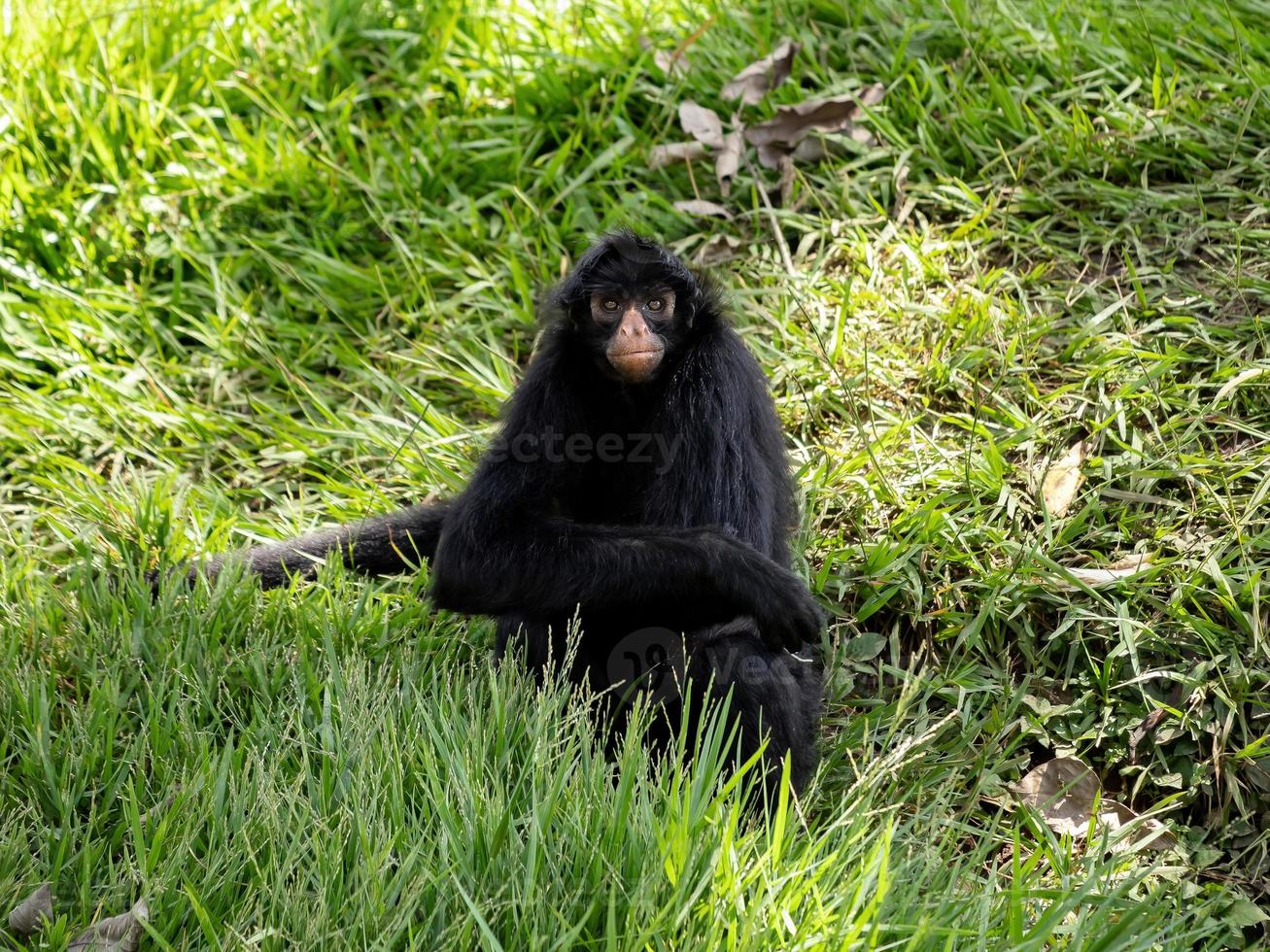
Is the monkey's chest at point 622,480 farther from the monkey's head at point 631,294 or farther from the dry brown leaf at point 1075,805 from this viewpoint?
the dry brown leaf at point 1075,805

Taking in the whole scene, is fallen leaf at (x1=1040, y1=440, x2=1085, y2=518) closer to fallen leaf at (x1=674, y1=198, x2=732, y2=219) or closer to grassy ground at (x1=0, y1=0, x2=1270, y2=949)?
grassy ground at (x1=0, y1=0, x2=1270, y2=949)

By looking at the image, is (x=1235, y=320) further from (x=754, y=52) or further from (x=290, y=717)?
(x=290, y=717)

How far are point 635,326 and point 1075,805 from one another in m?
1.98

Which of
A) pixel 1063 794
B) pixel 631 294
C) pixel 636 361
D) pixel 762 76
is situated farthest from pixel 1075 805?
pixel 762 76

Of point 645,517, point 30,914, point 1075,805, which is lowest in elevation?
point 30,914

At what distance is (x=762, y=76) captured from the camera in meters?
6.26

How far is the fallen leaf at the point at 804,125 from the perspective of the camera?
6.12 m

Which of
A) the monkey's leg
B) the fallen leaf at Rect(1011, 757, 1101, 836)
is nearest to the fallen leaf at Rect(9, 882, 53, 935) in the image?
the monkey's leg

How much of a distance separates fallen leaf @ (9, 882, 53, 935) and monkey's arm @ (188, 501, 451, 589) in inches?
66.3

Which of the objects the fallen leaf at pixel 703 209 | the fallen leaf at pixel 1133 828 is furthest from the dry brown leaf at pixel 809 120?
the fallen leaf at pixel 1133 828

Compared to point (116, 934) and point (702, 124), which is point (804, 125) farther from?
point (116, 934)

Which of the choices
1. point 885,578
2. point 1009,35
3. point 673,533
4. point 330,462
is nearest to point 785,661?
point 673,533

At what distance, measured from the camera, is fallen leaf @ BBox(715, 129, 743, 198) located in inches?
238

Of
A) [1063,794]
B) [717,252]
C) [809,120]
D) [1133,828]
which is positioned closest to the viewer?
[1133,828]
